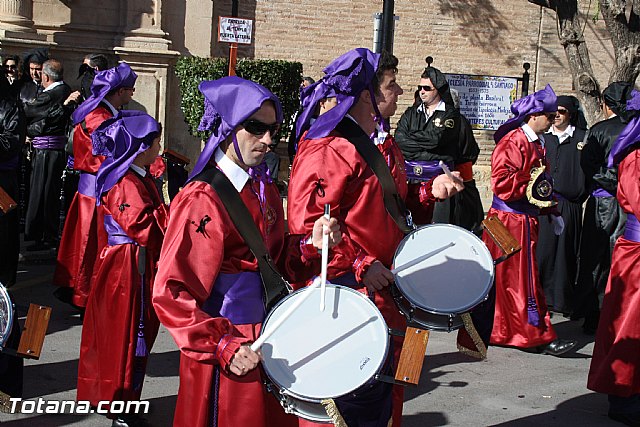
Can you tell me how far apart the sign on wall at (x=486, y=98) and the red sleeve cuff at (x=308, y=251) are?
16309mm

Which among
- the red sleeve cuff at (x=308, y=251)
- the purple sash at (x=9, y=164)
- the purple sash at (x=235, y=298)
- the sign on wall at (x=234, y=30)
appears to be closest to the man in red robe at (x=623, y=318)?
the red sleeve cuff at (x=308, y=251)

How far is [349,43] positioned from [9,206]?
14.4 m

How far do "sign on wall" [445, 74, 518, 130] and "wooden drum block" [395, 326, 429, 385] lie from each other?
16789 mm

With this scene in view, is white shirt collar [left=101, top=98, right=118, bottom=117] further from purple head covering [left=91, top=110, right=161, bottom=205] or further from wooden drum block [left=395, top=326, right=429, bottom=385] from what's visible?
wooden drum block [left=395, top=326, right=429, bottom=385]

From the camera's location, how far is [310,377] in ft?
12.1

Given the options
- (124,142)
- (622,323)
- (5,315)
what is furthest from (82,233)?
(622,323)

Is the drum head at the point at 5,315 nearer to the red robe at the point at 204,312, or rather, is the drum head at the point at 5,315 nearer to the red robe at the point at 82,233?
the red robe at the point at 204,312

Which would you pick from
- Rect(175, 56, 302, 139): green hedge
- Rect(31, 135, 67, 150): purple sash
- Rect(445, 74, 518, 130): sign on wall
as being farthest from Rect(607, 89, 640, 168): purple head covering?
Rect(445, 74, 518, 130): sign on wall

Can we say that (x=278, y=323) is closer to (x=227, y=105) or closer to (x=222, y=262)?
(x=222, y=262)

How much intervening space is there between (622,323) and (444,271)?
7.57 feet

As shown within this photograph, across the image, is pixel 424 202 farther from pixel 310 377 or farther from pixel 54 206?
pixel 54 206

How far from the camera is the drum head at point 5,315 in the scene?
4.75m

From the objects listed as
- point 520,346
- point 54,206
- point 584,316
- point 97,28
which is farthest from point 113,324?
point 97,28

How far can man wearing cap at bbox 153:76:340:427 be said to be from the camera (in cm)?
382
